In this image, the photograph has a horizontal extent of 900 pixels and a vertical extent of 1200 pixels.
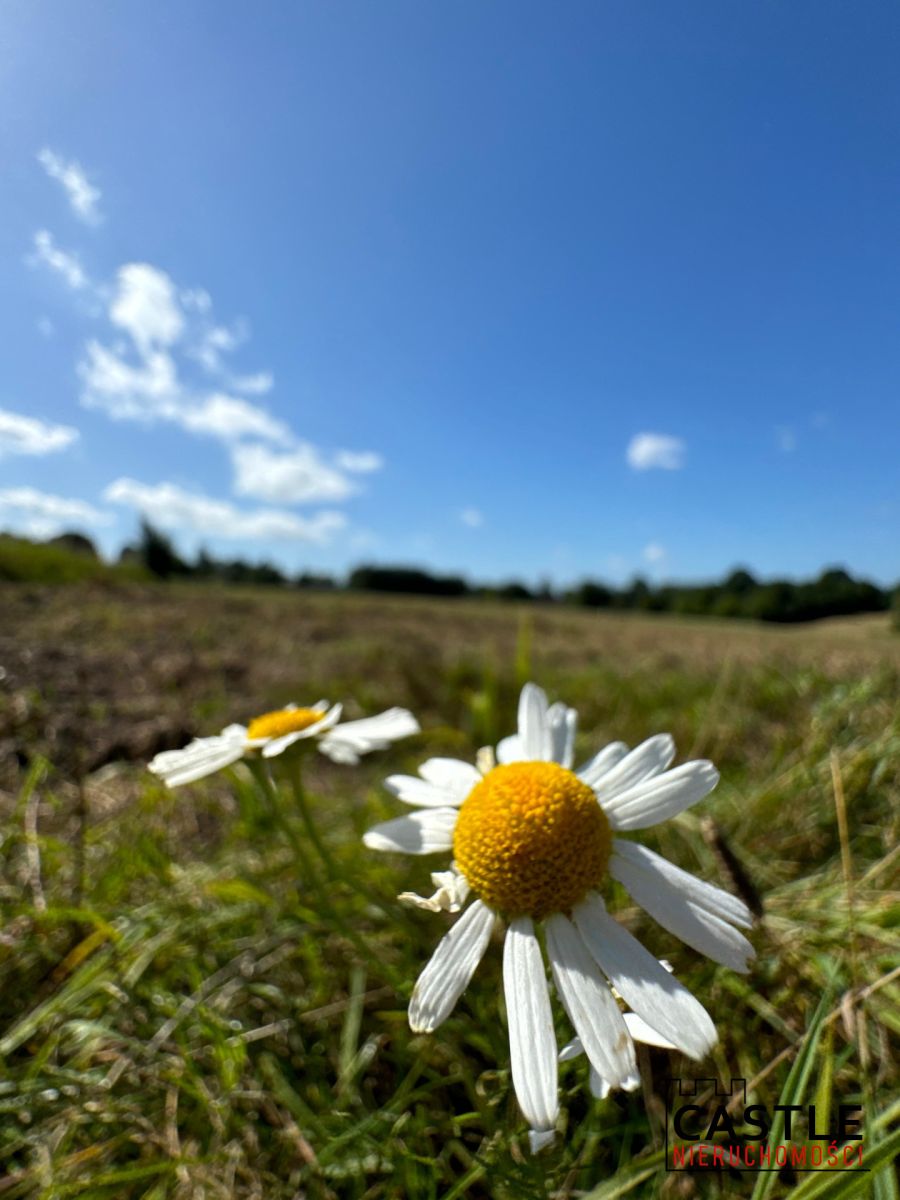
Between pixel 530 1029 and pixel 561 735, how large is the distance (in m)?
0.36

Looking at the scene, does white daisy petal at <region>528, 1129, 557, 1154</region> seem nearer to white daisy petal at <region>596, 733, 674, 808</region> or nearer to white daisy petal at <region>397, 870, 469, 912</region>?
white daisy petal at <region>397, 870, 469, 912</region>

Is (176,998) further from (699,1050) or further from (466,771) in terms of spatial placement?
(699,1050)

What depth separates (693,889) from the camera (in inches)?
22.5

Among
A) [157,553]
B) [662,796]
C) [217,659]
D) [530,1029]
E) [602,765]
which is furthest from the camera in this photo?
[157,553]

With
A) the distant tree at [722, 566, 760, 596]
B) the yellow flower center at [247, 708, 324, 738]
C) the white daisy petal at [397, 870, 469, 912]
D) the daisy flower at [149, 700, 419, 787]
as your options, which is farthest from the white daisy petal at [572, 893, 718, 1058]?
the distant tree at [722, 566, 760, 596]

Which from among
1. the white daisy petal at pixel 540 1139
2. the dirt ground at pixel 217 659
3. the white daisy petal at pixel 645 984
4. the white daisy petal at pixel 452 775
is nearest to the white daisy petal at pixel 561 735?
the white daisy petal at pixel 452 775

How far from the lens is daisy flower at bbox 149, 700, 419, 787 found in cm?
81

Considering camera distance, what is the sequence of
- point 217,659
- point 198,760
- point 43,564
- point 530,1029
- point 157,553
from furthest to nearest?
point 157,553
point 43,564
point 217,659
point 198,760
point 530,1029

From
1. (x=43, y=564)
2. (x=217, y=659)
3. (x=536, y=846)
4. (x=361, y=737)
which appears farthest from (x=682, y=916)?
(x=43, y=564)

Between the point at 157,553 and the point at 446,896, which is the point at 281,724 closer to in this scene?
the point at 446,896

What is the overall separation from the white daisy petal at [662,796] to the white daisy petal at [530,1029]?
0.15 m

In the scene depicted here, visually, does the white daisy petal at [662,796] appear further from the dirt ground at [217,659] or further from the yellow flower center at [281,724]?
the dirt ground at [217,659]

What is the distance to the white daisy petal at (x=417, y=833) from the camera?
0.68 m

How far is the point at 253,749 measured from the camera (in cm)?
83
